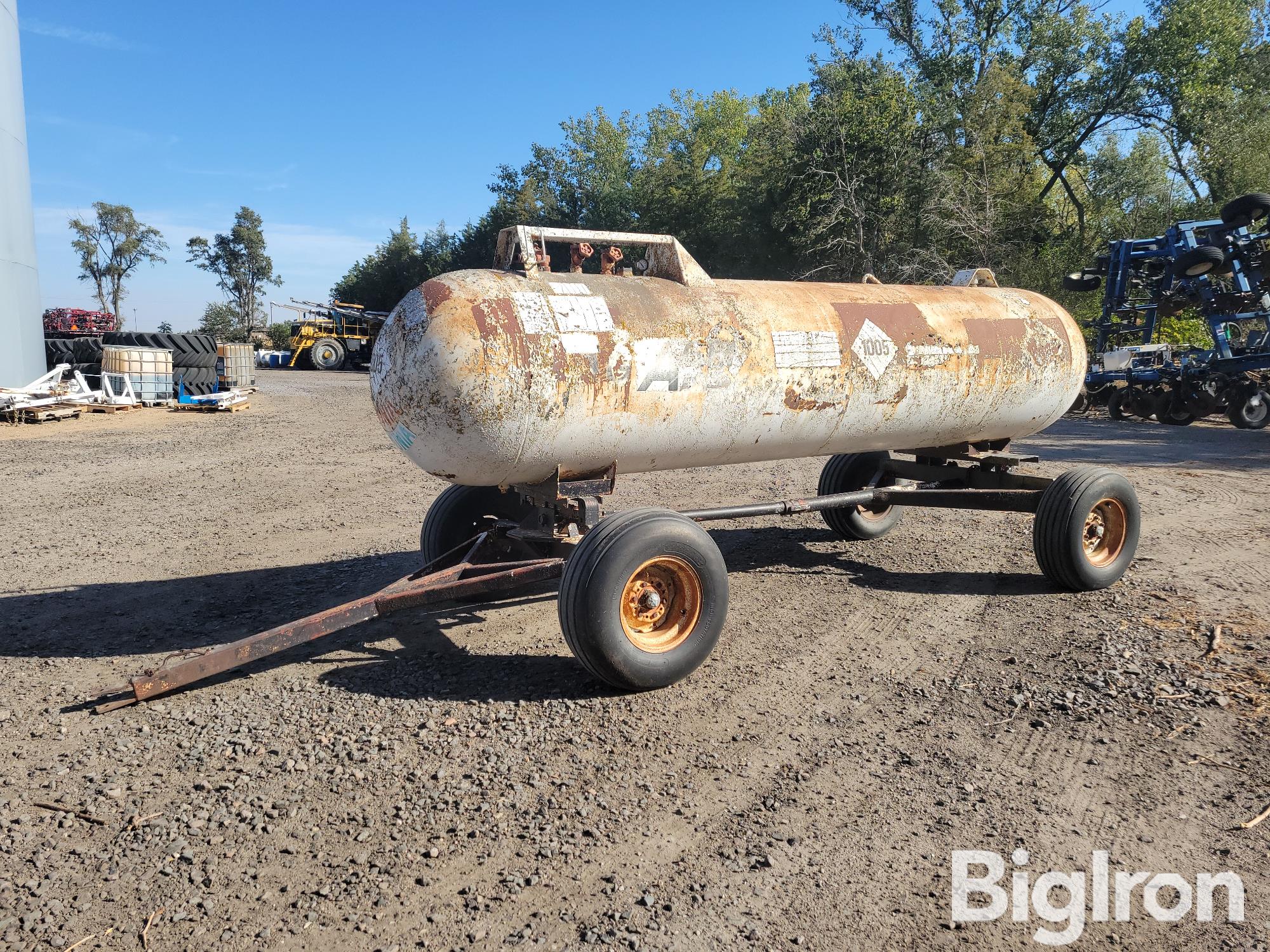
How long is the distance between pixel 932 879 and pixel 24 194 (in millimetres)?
21837

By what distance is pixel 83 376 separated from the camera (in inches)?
670

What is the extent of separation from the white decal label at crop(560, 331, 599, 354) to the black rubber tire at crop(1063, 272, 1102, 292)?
611 inches

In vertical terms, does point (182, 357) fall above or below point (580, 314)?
above

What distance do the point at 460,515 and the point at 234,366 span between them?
63.2 feet

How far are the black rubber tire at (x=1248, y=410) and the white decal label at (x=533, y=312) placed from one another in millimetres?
15441

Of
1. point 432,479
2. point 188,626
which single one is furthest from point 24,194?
point 188,626

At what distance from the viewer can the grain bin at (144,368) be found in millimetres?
17859

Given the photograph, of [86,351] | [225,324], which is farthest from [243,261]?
[86,351]

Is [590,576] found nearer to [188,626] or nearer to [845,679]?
[845,679]

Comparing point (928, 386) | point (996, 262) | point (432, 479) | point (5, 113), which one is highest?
point (5, 113)

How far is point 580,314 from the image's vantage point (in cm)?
436

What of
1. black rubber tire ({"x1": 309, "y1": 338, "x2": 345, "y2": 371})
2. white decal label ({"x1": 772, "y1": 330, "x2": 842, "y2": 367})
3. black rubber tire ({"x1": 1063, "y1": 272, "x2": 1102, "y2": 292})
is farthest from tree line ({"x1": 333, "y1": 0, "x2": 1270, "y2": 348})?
white decal label ({"x1": 772, "y1": 330, "x2": 842, "y2": 367})

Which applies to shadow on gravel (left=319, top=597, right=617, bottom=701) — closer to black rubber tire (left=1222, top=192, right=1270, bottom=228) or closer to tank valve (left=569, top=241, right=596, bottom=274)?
tank valve (left=569, top=241, right=596, bottom=274)

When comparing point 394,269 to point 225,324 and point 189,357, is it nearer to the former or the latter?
point 225,324
